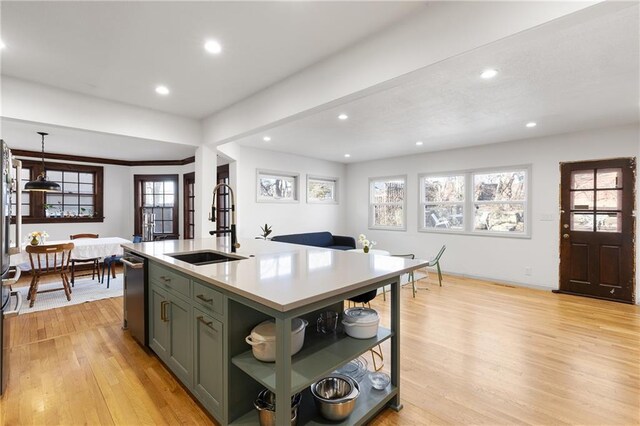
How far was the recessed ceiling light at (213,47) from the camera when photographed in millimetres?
2410

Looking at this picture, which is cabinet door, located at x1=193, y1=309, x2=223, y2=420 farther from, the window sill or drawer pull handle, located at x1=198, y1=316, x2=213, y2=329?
the window sill

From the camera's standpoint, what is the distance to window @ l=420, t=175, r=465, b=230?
6.01 meters

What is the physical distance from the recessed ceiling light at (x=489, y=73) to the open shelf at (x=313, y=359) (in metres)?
2.39

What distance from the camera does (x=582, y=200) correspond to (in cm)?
467

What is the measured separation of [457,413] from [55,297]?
5311 millimetres

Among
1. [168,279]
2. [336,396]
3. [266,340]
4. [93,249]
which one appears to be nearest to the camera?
[266,340]

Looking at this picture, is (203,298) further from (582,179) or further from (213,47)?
(582,179)

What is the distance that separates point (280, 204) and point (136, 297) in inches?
147

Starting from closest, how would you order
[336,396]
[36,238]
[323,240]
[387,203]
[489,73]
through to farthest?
[336,396] → [489,73] → [36,238] → [323,240] → [387,203]

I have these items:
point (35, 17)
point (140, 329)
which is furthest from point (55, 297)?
point (35, 17)

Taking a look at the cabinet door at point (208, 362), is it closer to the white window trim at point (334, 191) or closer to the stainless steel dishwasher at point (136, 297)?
the stainless steel dishwasher at point (136, 297)

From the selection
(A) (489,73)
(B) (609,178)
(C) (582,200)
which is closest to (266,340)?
(A) (489,73)

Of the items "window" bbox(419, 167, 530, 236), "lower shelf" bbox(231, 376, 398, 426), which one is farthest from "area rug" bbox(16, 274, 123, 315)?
"window" bbox(419, 167, 530, 236)

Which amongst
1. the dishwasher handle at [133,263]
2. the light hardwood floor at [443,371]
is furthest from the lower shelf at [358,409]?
the dishwasher handle at [133,263]
